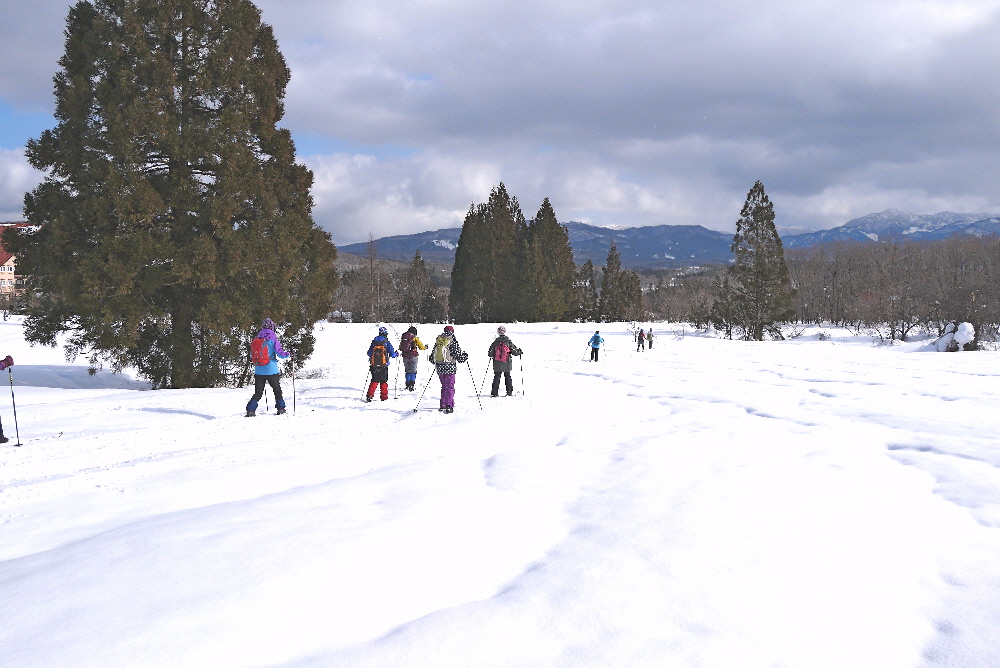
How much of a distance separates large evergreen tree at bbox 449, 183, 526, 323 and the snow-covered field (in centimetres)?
5069

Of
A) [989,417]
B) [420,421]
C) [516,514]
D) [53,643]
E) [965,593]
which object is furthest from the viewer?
[420,421]

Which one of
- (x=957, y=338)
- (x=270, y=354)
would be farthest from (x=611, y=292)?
(x=270, y=354)

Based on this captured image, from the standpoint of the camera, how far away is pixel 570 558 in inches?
171

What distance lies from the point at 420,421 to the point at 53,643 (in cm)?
770

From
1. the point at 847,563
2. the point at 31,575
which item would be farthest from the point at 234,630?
the point at 847,563

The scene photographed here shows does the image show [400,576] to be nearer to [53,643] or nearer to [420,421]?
[53,643]

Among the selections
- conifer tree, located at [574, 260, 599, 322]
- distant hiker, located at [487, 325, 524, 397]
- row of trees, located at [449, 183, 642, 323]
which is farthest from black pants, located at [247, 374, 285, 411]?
conifer tree, located at [574, 260, 599, 322]

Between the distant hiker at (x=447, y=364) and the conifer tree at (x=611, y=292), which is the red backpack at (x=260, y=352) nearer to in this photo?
the distant hiker at (x=447, y=364)

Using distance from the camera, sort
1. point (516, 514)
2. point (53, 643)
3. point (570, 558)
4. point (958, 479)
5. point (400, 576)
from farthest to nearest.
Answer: point (958, 479) < point (516, 514) < point (570, 558) < point (400, 576) < point (53, 643)

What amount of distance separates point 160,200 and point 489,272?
155 feet

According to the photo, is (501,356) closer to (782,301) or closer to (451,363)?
(451,363)

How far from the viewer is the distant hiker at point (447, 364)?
11898 mm

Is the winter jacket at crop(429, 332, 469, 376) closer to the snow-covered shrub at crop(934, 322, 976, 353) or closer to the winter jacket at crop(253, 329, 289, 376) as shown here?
the winter jacket at crop(253, 329, 289, 376)

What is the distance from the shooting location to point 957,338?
92.5 feet
